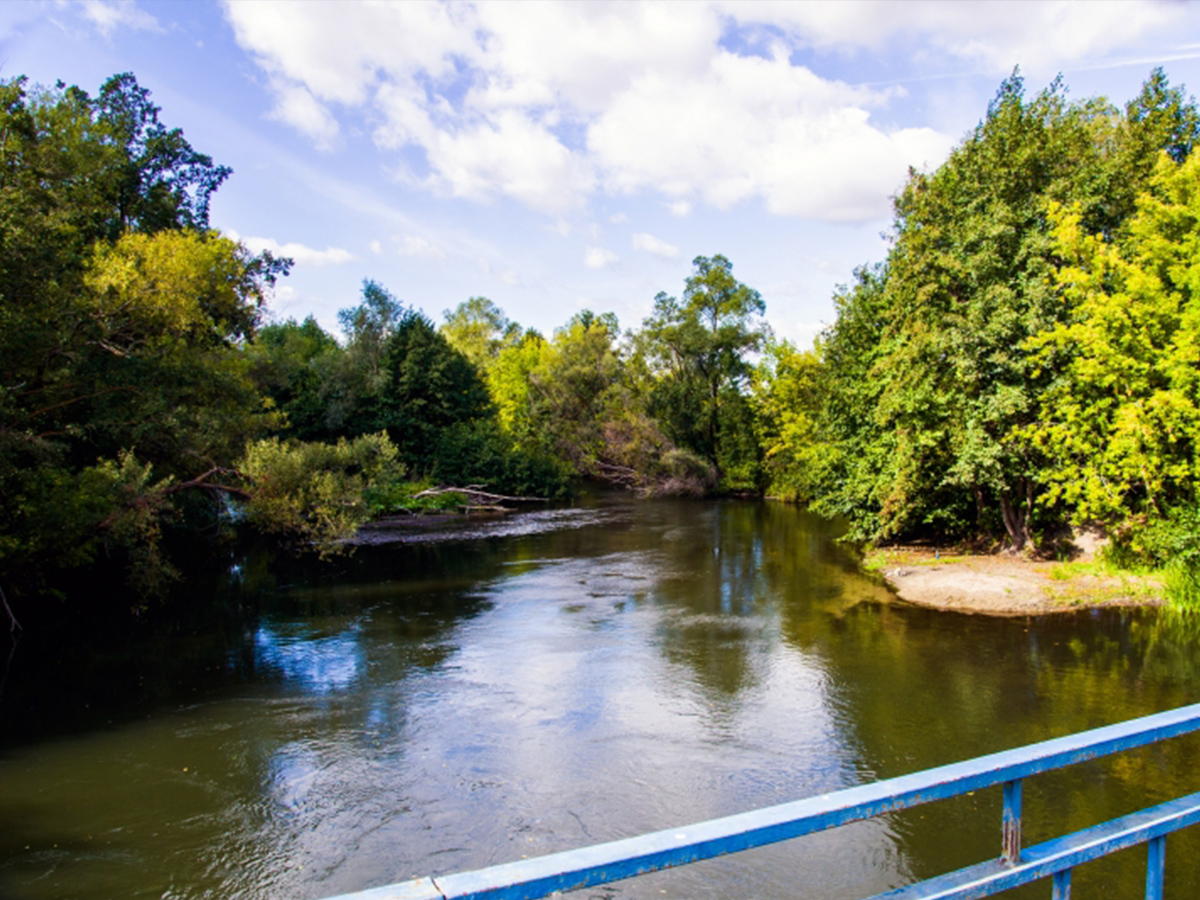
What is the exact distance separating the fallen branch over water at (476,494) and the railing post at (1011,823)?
115 ft

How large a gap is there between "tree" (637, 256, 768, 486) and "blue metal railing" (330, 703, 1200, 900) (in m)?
46.4

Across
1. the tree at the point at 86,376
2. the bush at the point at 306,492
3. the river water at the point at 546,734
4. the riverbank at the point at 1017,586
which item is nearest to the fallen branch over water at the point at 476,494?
the tree at the point at 86,376

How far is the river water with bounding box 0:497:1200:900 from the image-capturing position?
27.8 ft

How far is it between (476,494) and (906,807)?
38.7 m

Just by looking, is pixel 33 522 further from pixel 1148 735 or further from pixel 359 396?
pixel 359 396

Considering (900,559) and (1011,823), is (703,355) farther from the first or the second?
(1011,823)

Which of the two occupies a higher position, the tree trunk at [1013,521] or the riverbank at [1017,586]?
the tree trunk at [1013,521]

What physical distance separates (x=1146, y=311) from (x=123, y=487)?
2311 cm

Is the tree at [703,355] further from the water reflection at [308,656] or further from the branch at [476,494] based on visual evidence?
the water reflection at [308,656]

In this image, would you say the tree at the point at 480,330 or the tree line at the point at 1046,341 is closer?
the tree line at the point at 1046,341

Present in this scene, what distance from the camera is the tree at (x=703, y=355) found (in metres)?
49.7

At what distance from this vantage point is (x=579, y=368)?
5238 centimetres

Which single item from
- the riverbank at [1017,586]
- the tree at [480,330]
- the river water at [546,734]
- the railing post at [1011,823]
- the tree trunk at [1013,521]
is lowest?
the river water at [546,734]

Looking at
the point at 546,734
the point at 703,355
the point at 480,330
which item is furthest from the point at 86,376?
the point at 480,330
